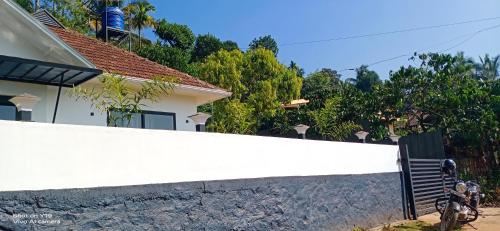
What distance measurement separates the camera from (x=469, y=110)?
1509 centimetres

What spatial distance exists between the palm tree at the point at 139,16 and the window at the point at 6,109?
79.6 ft

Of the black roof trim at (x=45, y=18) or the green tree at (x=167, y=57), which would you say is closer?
the black roof trim at (x=45, y=18)

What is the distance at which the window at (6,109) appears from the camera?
314 inches

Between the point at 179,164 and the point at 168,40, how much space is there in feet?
83.6

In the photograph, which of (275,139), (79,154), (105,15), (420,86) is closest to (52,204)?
(79,154)

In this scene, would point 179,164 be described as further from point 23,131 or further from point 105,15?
point 105,15

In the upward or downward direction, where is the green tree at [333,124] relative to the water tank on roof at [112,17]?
downward

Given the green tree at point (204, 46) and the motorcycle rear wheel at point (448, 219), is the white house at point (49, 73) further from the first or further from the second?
the green tree at point (204, 46)

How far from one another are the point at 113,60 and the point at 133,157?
608 cm

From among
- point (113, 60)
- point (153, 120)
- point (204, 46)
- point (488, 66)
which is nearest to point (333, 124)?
point (153, 120)

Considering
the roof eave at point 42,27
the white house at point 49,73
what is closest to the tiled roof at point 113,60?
the white house at point 49,73

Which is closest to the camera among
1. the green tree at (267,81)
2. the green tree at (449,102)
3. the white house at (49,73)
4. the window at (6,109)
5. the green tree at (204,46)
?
the white house at (49,73)

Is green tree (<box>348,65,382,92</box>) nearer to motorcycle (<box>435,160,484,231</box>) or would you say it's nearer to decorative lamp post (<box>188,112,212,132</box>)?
motorcycle (<box>435,160,484,231</box>)

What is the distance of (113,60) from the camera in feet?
35.4
